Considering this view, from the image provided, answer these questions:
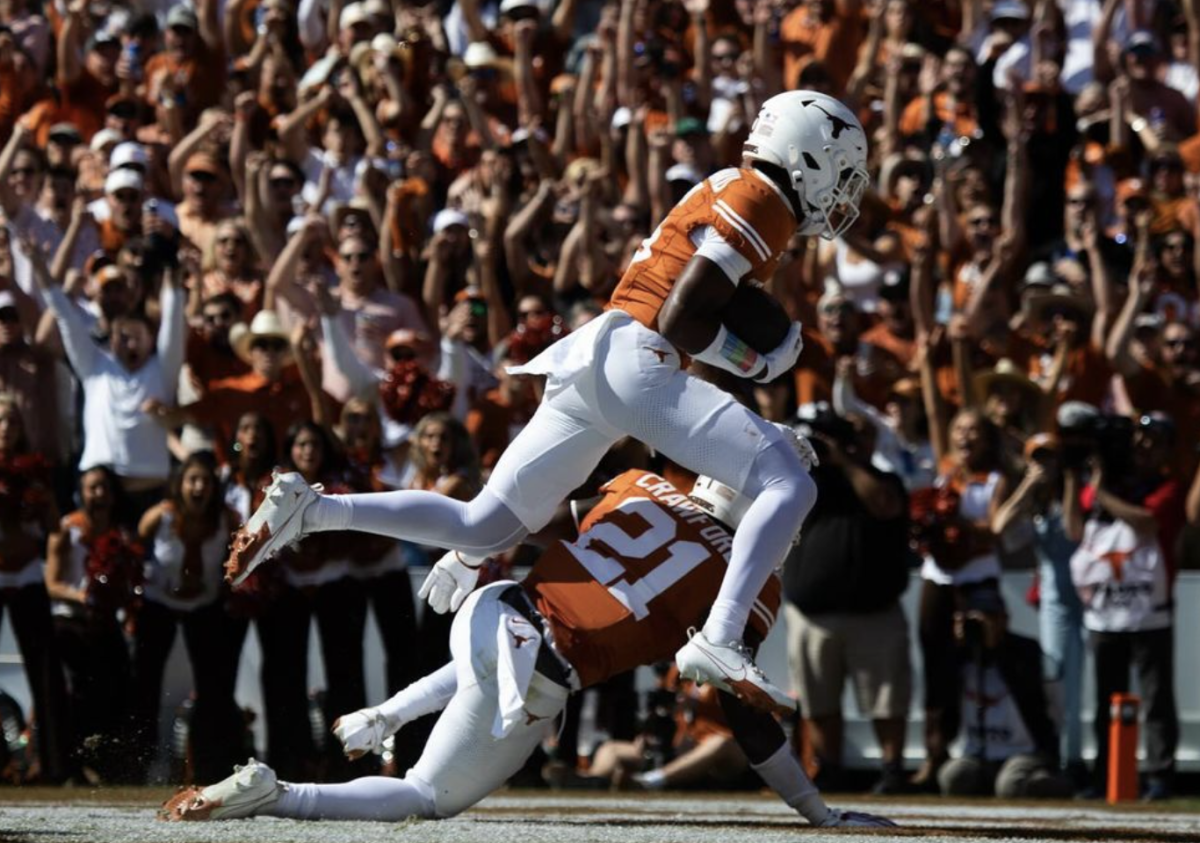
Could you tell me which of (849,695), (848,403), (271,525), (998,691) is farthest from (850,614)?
(271,525)

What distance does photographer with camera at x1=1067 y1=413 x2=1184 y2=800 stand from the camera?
1101 centimetres

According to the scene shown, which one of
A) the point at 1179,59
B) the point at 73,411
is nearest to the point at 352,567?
the point at 73,411

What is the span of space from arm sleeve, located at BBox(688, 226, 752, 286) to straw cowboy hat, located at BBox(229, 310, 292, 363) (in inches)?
209

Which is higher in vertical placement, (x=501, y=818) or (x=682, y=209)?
(x=682, y=209)

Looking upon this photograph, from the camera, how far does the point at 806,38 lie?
14.7 meters

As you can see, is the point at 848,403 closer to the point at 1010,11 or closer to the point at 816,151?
the point at 1010,11

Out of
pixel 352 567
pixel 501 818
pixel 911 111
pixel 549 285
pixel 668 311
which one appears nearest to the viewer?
pixel 668 311

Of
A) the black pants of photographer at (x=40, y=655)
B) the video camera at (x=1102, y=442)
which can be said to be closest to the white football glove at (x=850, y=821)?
the video camera at (x=1102, y=442)

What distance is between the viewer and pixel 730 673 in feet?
21.6

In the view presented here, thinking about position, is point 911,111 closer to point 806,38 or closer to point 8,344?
point 806,38

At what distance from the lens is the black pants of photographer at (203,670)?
34.9ft

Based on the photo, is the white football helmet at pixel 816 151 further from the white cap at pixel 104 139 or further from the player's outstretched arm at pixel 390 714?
the white cap at pixel 104 139

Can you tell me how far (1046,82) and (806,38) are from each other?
184 cm

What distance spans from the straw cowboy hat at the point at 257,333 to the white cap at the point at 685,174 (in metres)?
2.44
